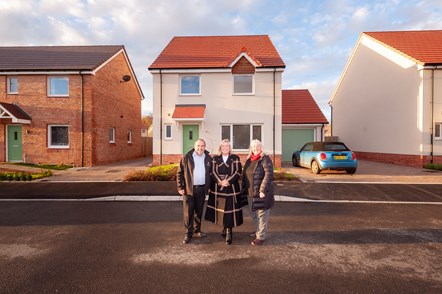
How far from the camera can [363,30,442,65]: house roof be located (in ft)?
49.5

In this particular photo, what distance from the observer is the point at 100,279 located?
3.18 metres

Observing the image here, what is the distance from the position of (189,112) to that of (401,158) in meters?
13.3

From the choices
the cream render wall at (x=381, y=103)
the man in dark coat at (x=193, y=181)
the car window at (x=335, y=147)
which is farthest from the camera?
the cream render wall at (x=381, y=103)

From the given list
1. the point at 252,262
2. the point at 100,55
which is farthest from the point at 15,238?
the point at 100,55

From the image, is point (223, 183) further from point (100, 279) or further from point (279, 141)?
point (279, 141)

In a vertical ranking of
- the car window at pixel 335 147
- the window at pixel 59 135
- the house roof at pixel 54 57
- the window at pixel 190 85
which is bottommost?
the car window at pixel 335 147

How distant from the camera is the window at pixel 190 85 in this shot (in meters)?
15.1

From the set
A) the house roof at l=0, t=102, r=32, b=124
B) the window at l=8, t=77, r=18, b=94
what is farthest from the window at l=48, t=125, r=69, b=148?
the window at l=8, t=77, r=18, b=94

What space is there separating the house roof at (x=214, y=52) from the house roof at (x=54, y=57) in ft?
15.2

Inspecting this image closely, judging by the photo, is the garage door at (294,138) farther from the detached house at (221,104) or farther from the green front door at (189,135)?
the green front door at (189,135)

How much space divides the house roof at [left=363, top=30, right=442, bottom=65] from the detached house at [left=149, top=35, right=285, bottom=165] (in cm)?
838

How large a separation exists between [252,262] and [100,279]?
2041 millimetres

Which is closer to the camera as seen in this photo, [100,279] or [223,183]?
[100,279]

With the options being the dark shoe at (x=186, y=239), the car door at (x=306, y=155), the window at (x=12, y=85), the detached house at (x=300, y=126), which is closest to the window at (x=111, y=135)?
the window at (x=12, y=85)
